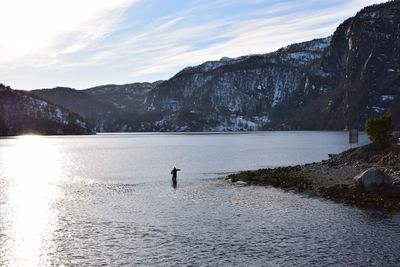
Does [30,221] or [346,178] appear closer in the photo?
[30,221]

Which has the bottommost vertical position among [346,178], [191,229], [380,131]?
[191,229]

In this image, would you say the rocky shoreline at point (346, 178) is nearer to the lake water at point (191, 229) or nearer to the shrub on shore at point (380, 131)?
the shrub on shore at point (380, 131)

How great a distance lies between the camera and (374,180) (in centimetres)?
5712

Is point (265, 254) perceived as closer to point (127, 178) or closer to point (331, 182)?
point (331, 182)

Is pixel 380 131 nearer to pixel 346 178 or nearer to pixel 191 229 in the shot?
pixel 346 178

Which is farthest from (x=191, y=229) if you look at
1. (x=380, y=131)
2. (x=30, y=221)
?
(x=380, y=131)

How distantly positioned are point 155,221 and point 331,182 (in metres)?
33.8

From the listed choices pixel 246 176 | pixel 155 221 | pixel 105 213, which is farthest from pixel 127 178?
pixel 155 221

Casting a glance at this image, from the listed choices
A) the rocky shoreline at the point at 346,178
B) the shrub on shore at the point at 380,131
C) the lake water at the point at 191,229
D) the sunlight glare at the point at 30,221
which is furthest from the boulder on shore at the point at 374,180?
the sunlight glare at the point at 30,221

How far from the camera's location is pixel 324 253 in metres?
34.4

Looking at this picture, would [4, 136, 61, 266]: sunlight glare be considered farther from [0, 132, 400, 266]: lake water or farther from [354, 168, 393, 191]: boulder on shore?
[354, 168, 393, 191]: boulder on shore

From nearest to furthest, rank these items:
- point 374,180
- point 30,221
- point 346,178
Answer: point 30,221 → point 374,180 → point 346,178

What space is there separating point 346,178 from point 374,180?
45.0 ft

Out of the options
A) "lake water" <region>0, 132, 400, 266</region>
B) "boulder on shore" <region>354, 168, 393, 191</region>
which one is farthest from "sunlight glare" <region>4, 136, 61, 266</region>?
"boulder on shore" <region>354, 168, 393, 191</region>
